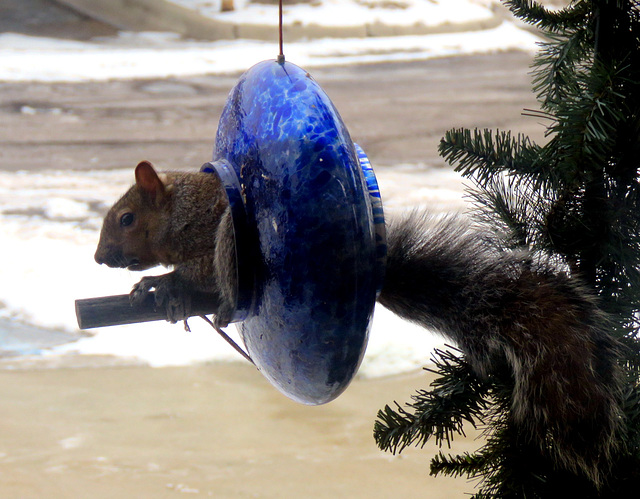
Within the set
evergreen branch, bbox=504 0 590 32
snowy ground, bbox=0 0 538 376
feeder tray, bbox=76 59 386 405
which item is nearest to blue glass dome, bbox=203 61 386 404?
feeder tray, bbox=76 59 386 405

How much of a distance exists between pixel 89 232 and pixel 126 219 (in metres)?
1.95

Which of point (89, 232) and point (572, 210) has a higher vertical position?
point (572, 210)

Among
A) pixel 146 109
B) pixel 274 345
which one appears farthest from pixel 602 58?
pixel 146 109

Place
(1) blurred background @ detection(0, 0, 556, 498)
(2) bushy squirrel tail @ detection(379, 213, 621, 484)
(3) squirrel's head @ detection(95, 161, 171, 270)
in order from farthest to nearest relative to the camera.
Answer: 1. (1) blurred background @ detection(0, 0, 556, 498)
2. (3) squirrel's head @ detection(95, 161, 171, 270)
3. (2) bushy squirrel tail @ detection(379, 213, 621, 484)

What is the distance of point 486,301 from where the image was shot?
27.6 inches

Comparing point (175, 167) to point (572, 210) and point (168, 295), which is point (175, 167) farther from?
point (572, 210)

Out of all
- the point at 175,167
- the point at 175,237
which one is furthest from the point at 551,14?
the point at 175,167

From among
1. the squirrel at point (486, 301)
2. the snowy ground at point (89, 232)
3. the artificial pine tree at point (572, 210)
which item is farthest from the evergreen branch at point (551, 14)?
the snowy ground at point (89, 232)

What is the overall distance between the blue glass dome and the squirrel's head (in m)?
0.15

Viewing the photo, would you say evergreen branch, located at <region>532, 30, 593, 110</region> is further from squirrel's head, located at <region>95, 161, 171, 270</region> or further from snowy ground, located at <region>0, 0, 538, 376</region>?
snowy ground, located at <region>0, 0, 538, 376</region>

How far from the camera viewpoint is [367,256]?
0.67 m

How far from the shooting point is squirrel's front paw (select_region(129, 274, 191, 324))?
0.79 metres

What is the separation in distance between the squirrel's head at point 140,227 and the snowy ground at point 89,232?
3.46 ft

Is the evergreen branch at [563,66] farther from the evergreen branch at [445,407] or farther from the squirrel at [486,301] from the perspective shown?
the evergreen branch at [445,407]
